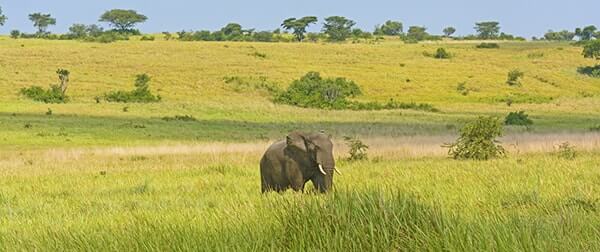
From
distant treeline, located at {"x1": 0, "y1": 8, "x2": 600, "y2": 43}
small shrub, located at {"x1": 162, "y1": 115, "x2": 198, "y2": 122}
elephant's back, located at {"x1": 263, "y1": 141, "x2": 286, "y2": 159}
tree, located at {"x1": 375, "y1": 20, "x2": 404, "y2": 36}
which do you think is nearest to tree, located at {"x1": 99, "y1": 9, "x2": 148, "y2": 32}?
distant treeline, located at {"x1": 0, "y1": 8, "x2": 600, "y2": 43}

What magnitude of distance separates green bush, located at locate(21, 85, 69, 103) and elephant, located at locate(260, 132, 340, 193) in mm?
43652

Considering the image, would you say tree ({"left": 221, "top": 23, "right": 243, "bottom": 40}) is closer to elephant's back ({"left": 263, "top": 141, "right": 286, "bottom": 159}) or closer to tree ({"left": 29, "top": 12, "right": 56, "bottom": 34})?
tree ({"left": 29, "top": 12, "right": 56, "bottom": 34})

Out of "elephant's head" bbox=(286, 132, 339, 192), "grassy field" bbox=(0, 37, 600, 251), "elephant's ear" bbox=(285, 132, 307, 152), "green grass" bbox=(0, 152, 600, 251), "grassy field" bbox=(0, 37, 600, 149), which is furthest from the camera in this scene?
"grassy field" bbox=(0, 37, 600, 149)

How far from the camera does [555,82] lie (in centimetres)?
8388

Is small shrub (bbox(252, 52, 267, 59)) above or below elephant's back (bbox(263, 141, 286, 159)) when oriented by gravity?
below

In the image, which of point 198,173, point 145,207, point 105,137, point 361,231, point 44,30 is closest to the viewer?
point 361,231

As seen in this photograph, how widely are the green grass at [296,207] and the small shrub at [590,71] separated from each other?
7291 centimetres

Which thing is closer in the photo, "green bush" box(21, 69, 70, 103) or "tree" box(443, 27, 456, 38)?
"green bush" box(21, 69, 70, 103)

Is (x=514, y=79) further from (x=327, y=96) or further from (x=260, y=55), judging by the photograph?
(x=260, y=55)

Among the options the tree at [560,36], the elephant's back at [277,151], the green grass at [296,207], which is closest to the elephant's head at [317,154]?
the elephant's back at [277,151]

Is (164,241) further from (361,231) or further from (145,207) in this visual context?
(145,207)

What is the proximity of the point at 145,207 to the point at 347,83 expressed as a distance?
195 ft

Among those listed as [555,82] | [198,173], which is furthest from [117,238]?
[555,82]

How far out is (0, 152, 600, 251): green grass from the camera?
5531 millimetres
